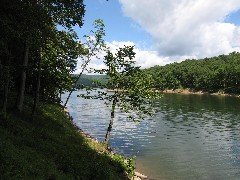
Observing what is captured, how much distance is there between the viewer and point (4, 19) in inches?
635

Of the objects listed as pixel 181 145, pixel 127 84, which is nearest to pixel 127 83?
pixel 127 84

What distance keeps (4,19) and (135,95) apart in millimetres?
19282

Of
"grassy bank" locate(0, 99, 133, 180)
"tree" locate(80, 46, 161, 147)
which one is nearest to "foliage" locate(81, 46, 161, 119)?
"tree" locate(80, 46, 161, 147)

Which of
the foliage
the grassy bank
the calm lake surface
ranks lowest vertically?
the calm lake surface

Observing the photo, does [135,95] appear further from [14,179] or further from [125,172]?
[14,179]

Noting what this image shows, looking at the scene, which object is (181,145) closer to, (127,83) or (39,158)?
(127,83)

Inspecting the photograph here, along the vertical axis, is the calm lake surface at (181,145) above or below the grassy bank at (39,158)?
below

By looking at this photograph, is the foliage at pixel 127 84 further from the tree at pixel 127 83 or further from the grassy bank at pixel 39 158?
the grassy bank at pixel 39 158

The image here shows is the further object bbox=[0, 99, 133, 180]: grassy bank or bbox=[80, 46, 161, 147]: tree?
bbox=[80, 46, 161, 147]: tree

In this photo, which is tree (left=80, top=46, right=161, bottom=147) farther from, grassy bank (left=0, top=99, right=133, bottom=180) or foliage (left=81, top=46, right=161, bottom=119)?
grassy bank (left=0, top=99, right=133, bottom=180)

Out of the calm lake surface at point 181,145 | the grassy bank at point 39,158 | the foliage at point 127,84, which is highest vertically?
the foliage at point 127,84

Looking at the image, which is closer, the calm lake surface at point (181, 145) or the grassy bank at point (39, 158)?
the grassy bank at point (39, 158)

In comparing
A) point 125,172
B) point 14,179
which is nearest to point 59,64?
point 125,172

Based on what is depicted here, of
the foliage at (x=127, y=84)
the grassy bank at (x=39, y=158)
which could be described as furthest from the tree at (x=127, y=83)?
the grassy bank at (x=39, y=158)
